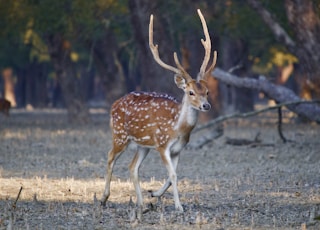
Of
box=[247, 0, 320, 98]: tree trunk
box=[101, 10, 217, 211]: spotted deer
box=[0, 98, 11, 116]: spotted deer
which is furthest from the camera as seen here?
box=[0, 98, 11, 116]: spotted deer

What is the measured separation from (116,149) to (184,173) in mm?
3782

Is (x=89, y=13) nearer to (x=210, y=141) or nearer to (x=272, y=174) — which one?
(x=210, y=141)

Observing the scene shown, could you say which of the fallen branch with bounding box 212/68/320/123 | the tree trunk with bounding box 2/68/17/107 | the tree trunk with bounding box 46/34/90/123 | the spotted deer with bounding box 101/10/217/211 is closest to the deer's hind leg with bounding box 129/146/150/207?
the spotted deer with bounding box 101/10/217/211

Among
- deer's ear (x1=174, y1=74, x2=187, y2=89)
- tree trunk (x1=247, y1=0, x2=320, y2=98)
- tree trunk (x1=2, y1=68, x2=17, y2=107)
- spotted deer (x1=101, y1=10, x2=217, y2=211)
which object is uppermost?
tree trunk (x1=247, y1=0, x2=320, y2=98)

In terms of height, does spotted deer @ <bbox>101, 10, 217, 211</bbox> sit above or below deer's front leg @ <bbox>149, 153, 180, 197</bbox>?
above

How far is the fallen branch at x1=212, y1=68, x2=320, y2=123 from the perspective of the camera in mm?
18281

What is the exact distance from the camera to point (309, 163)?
1593 cm

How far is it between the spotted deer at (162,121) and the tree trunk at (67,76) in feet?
60.7

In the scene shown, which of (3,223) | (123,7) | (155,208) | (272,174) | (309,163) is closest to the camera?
(3,223)

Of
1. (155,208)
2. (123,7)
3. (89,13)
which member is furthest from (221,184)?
(123,7)

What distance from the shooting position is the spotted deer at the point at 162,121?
10.6 m

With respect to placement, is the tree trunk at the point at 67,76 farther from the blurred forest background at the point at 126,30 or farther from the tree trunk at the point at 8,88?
the tree trunk at the point at 8,88

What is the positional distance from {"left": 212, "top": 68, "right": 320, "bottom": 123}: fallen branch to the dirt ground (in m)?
0.80

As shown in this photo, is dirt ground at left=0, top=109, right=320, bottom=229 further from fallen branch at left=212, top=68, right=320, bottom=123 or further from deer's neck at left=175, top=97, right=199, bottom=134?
deer's neck at left=175, top=97, right=199, bottom=134
